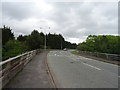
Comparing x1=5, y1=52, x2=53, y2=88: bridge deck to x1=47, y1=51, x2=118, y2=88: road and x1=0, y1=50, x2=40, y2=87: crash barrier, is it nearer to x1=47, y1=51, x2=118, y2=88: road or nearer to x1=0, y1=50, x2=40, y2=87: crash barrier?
x1=0, y1=50, x2=40, y2=87: crash barrier

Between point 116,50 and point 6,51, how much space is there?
2520 cm

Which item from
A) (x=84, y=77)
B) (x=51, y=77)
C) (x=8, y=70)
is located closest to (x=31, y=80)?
(x=8, y=70)

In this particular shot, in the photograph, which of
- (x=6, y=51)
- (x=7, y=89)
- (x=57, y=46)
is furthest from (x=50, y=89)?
(x=57, y=46)

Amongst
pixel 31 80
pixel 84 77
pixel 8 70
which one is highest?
pixel 8 70

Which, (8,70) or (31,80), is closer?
(8,70)

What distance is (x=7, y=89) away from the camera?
525 cm

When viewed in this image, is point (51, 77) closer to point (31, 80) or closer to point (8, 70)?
point (31, 80)

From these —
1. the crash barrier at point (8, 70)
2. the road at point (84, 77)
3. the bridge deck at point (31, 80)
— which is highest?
the crash barrier at point (8, 70)

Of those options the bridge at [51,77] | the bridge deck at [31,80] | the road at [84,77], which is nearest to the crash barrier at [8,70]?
the bridge at [51,77]

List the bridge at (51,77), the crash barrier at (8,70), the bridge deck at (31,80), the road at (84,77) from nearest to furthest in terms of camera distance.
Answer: the crash barrier at (8,70) < the bridge deck at (31,80) < the bridge at (51,77) < the road at (84,77)

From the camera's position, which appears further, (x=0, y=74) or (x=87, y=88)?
(x=87, y=88)

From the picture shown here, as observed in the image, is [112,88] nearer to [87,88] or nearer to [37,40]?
[87,88]

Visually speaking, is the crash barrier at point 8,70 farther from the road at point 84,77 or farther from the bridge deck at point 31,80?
the road at point 84,77

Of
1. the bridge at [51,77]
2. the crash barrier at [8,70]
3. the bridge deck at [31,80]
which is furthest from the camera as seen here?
the bridge at [51,77]
